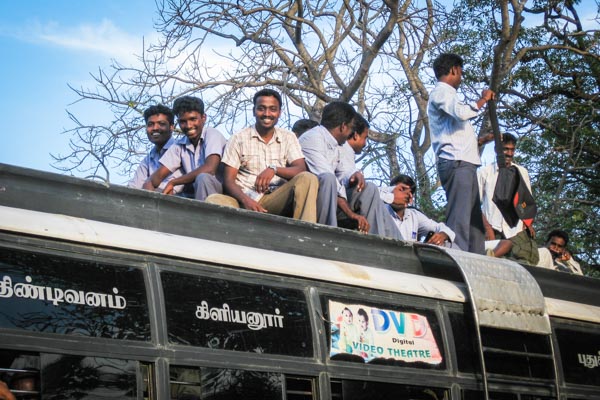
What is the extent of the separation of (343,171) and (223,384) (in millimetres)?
3038

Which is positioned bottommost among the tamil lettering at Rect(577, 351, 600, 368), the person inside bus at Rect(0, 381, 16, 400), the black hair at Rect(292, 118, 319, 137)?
the person inside bus at Rect(0, 381, 16, 400)

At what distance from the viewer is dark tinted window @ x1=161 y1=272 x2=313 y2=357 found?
4.04 m

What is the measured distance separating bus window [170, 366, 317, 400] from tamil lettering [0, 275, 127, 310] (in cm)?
35

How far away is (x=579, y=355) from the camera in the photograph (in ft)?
19.6

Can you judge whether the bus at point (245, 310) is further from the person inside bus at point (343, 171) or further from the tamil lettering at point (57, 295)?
the person inside bus at point (343, 171)

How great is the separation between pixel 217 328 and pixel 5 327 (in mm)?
940

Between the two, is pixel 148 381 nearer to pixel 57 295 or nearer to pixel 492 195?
pixel 57 295

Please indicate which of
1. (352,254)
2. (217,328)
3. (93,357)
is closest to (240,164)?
(352,254)

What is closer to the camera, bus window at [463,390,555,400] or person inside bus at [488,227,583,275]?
bus window at [463,390,555,400]

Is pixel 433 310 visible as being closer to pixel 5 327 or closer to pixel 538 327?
pixel 538 327

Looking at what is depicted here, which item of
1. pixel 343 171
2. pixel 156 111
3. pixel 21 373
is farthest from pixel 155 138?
pixel 21 373

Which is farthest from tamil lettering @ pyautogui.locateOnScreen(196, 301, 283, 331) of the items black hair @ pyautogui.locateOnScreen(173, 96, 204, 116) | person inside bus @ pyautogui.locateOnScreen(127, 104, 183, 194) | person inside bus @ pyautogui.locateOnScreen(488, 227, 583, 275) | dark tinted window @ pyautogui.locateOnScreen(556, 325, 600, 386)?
person inside bus @ pyautogui.locateOnScreen(488, 227, 583, 275)

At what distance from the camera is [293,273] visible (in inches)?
180

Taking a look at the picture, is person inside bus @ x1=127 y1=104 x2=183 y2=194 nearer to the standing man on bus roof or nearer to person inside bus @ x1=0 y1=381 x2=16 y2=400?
the standing man on bus roof
